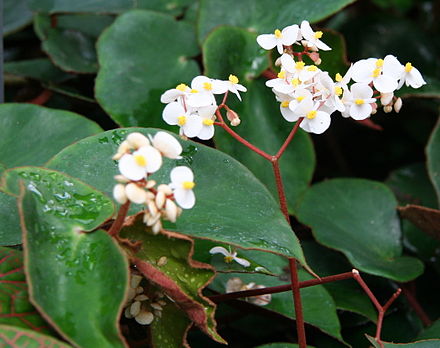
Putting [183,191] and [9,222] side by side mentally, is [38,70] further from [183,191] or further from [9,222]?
[183,191]

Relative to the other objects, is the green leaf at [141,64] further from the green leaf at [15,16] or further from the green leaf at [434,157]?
the green leaf at [434,157]

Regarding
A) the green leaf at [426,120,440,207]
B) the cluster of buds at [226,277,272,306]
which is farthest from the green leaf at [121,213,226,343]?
the green leaf at [426,120,440,207]

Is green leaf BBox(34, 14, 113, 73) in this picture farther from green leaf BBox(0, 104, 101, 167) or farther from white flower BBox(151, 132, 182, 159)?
white flower BBox(151, 132, 182, 159)

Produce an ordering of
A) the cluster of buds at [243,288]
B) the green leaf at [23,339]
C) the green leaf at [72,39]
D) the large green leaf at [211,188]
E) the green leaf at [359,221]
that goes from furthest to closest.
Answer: the green leaf at [72,39] → the green leaf at [359,221] → the cluster of buds at [243,288] → the large green leaf at [211,188] → the green leaf at [23,339]

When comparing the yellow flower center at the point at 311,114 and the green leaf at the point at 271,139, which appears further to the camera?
the green leaf at the point at 271,139

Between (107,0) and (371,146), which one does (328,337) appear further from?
(371,146)

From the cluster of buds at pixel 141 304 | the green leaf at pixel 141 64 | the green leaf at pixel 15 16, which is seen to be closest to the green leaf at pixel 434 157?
the green leaf at pixel 141 64
